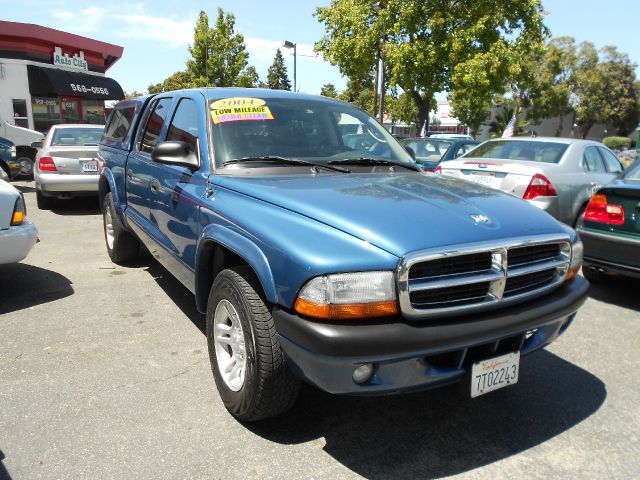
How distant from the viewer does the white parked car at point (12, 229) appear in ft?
14.2

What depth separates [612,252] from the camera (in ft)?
15.5

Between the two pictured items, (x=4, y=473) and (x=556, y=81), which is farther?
(x=556, y=81)

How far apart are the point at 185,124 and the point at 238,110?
501 millimetres

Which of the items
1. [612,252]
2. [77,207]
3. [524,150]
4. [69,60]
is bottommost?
[77,207]

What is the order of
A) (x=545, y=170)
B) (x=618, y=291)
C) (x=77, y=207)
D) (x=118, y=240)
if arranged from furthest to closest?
1. (x=77, y=207)
2. (x=545, y=170)
3. (x=118, y=240)
4. (x=618, y=291)

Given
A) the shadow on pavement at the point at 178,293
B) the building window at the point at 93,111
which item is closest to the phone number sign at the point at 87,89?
the building window at the point at 93,111

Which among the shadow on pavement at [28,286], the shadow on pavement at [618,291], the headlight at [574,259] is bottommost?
the shadow on pavement at [618,291]

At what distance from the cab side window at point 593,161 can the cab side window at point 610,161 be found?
0.65 ft

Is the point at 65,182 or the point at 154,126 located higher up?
the point at 154,126

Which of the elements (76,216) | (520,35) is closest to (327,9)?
(520,35)

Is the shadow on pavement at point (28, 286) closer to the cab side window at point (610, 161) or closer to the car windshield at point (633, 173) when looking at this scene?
the car windshield at point (633, 173)

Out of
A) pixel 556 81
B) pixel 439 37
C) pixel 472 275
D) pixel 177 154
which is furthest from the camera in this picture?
pixel 556 81

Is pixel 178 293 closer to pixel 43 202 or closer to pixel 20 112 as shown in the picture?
pixel 43 202

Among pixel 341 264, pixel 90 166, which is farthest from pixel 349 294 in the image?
pixel 90 166
